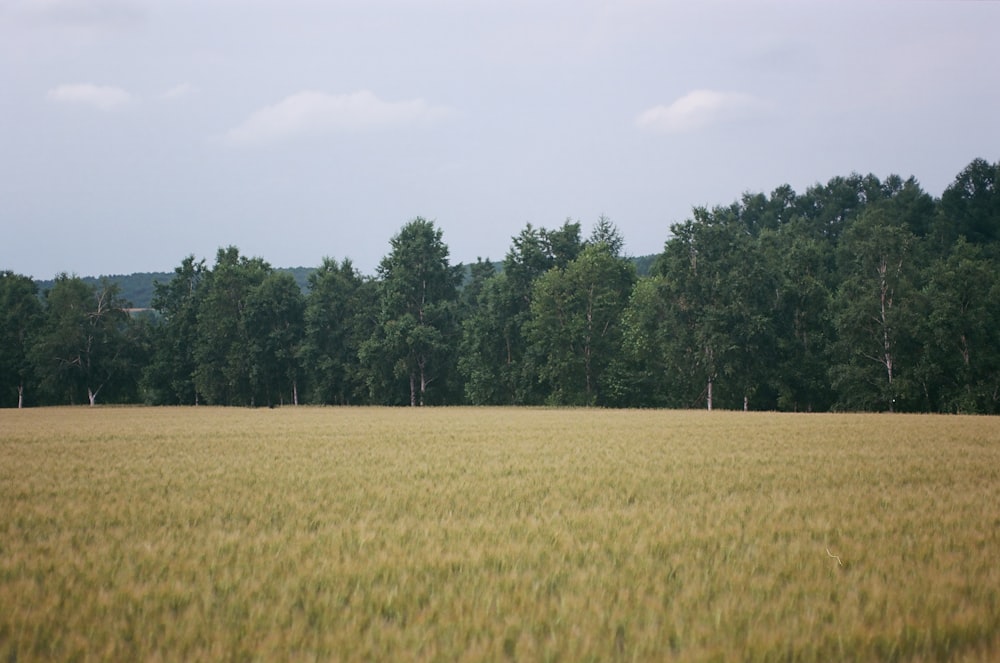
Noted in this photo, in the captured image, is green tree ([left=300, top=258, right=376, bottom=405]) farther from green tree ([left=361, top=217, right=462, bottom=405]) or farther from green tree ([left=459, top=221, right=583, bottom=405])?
green tree ([left=459, top=221, right=583, bottom=405])

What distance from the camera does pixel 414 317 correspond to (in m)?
75.4

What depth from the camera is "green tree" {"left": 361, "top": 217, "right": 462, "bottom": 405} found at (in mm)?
73938

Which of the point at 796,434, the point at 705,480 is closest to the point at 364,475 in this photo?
the point at 705,480

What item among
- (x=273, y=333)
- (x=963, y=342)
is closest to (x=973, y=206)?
(x=963, y=342)

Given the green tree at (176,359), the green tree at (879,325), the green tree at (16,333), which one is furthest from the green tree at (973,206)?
the green tree at (16,333)

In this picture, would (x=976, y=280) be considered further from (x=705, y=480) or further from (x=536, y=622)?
(x=536, y=622)

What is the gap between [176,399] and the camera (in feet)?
298

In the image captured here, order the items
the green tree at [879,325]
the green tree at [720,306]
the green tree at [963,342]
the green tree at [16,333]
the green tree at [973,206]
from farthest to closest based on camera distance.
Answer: the green tree at [16,333] < the green tree at [973,206] < the green tree at [720,306] < the green tree at [879,325] < the green tree at [963,342]

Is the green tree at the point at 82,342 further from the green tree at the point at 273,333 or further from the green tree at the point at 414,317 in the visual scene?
the green tree at the point at 414,317

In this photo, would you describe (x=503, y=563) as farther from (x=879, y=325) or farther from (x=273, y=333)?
(x=273, y=333)

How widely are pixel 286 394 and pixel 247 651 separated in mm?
91457

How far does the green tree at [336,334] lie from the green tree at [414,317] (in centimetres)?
490

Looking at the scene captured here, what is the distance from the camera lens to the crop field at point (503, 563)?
16.6 ft

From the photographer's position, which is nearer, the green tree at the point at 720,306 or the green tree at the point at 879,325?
the green tree at the point at 879,325
